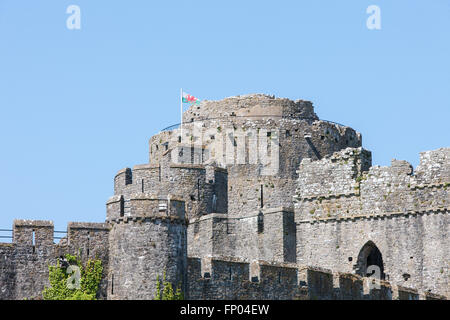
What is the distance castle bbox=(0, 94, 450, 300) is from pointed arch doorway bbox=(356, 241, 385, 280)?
0.05m

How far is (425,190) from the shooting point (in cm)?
6344

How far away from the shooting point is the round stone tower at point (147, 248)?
168 ft

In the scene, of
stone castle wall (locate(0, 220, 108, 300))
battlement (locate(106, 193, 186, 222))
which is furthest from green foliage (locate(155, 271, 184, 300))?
stone castle wall (locate(0, 220, 108, 300))

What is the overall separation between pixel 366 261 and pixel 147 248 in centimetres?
1679

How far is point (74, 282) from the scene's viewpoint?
52.9 m

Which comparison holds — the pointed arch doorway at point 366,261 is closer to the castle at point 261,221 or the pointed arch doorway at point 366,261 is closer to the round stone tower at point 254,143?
the castle at point 261,221

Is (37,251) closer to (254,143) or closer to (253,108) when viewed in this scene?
(254,143)

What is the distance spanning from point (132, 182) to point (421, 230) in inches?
572

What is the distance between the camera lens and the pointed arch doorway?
213 ft

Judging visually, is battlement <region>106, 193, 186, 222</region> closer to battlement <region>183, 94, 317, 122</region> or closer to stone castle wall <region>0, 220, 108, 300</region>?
stone castle wall <region>0, 220, 108, 300</region>

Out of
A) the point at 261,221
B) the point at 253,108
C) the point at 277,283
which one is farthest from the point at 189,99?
the point at 277,283
